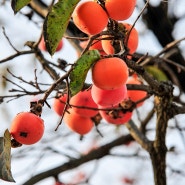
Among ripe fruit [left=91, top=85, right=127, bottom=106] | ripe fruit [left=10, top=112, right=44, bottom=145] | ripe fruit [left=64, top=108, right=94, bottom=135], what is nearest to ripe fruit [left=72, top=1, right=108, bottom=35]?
ripe fruit [left=91, top=85, right=127, bottom=106]

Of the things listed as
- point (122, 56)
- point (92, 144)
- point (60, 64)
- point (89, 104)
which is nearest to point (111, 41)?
point (122, 56)

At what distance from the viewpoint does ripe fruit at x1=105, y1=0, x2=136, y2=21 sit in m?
1.07

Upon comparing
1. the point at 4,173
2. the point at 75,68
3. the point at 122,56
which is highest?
the point at 122,56

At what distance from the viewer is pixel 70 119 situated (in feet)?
5.50

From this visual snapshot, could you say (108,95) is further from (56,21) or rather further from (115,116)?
(115,116)

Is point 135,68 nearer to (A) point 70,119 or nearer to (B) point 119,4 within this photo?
(B) point 119,4

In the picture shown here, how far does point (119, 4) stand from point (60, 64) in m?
0.70

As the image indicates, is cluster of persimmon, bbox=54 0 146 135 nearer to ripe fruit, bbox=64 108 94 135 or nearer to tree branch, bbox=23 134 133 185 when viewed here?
ripe fruit, bbox=64 108 94 135

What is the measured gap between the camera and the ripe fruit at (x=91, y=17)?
1050 millimetres

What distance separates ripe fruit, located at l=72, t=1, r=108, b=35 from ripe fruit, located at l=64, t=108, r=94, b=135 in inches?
24.8

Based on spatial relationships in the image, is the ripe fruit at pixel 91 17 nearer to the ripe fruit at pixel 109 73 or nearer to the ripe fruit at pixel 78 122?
the ripe fruit at pixel 109 73

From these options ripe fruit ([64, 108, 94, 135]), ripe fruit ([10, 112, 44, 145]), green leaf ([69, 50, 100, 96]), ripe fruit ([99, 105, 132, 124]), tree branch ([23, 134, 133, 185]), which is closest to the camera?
green leaf ([69, 50, 100, 96])

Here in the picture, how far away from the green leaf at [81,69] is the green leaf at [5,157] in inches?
9.6

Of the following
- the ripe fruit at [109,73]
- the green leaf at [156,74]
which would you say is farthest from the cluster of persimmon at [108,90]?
the green leaf at [156,74]
